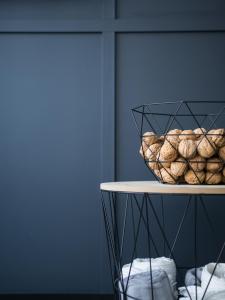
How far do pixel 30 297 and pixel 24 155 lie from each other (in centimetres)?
65

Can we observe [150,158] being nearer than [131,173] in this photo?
Yes

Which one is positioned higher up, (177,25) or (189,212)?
(177,25)

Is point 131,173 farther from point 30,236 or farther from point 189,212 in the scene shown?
point 30,236

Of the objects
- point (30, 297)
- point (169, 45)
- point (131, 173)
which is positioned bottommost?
point (30, 297)

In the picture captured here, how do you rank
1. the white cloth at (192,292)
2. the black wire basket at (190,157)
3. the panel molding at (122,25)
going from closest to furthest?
the black wire basket at (190,157) < the white cloth at (192,292) < the panel molding at (122,25)

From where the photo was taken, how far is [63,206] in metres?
2.19


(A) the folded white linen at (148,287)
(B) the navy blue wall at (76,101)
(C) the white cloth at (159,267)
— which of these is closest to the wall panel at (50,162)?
(B) the navy blue wall at (76,101)

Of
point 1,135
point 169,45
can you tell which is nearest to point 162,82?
point 169,45

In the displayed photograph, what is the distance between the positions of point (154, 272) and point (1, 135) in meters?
1.09

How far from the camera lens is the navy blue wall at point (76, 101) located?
218 cm

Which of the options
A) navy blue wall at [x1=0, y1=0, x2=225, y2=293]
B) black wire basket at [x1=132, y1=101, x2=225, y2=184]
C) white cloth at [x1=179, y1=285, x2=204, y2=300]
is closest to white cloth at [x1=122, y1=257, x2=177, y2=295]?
white cloth at [x1=179, y1=285, x2=204, y2=300]

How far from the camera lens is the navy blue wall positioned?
2182 millimetres

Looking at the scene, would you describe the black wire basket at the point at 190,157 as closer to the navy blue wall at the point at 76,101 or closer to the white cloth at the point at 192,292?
the white cloth at the point at 192,292

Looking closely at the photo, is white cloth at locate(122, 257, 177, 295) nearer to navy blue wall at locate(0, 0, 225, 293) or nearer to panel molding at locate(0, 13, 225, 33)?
navy blue wall at locate(0, 0, 225, 293)
